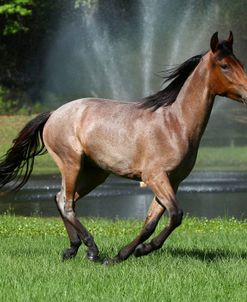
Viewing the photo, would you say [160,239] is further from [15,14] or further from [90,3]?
[15,14]

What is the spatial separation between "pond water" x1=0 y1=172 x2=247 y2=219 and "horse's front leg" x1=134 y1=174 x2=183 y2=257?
583 centimetres

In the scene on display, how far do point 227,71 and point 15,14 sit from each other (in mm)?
28266

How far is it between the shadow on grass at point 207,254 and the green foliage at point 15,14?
23987mm

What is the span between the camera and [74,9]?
121 feet

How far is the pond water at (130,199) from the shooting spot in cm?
1475

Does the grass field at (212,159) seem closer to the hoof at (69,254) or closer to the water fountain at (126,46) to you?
the water fountain at (126,46)

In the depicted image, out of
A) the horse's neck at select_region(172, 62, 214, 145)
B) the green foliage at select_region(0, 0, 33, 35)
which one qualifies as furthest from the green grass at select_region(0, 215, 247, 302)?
the green foliage at select_region(0, 0, 33, 35)

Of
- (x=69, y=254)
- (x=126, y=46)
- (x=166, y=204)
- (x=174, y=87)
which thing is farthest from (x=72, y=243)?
(x=126, y=46)

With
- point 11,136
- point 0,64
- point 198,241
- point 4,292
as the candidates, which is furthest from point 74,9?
point 4,292

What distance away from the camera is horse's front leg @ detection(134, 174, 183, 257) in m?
8.16

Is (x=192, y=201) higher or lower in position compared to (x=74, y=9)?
higher

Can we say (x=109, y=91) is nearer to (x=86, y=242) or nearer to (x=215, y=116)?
(x=215, y=116)

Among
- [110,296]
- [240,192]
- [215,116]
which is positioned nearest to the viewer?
[110,296]

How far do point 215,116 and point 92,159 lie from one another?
76.9ft
